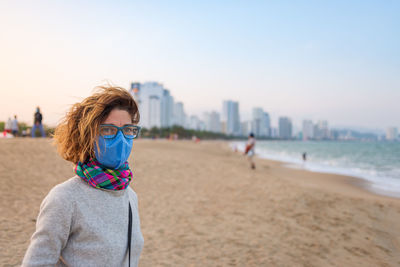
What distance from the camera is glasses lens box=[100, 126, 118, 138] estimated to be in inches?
53.0

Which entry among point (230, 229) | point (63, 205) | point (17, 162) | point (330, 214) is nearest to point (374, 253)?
point (330, 214)

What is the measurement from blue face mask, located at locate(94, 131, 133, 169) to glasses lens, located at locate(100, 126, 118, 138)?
2cm

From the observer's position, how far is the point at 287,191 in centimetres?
816

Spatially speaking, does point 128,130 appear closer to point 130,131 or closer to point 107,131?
point 130,131

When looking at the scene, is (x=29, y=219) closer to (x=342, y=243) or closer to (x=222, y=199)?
(x=222, y=199)

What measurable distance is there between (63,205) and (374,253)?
4772mm

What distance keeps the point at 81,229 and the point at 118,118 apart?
564mm

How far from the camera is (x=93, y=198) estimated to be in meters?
1.24

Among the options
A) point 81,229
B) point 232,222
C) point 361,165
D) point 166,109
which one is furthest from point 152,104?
point 81,229

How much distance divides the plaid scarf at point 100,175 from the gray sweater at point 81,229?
0.10ft

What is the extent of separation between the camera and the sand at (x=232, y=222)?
396 centimetres

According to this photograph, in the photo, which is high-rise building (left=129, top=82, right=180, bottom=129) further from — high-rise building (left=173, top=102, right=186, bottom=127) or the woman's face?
the woman's face

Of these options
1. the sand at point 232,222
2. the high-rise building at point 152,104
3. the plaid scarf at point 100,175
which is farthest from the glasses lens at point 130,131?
the high-rise building at point 152,104

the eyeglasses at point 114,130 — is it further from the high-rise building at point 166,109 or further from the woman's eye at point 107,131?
the high-rise building at point 166,109
